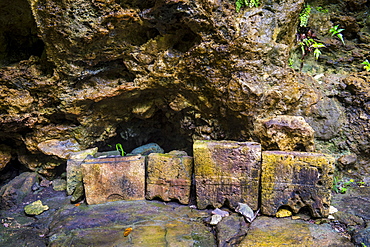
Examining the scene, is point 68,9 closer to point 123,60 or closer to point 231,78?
point 123,60

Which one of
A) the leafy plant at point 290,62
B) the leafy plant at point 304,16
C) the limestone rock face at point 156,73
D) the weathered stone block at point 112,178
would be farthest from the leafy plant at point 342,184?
the weathered stone block at point 112,178

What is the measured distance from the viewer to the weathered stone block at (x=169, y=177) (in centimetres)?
399

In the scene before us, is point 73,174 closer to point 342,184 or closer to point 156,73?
point 156,73

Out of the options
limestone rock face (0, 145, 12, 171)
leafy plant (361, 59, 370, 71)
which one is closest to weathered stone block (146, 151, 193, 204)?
limestone rock face (0, 145, 12, 171)

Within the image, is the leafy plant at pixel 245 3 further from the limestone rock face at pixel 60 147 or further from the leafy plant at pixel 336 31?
the limestone rock face at pixel 60 147

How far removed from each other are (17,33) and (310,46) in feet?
→ 19.1

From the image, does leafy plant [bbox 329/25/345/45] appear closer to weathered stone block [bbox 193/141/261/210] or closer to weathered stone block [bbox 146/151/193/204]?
weathered stone block [bbox 193/141/261/210]

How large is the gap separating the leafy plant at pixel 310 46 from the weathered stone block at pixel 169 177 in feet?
10.9

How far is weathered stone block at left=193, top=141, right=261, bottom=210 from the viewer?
3.62 m

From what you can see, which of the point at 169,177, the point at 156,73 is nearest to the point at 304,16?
the point at 156,73

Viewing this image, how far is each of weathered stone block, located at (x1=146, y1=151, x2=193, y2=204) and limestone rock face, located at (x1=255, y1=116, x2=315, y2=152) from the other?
1364 millimetres

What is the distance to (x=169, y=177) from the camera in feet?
13.2

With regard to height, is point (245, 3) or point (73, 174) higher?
point (245, 3)

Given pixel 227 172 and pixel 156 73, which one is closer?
pixel 227 172
